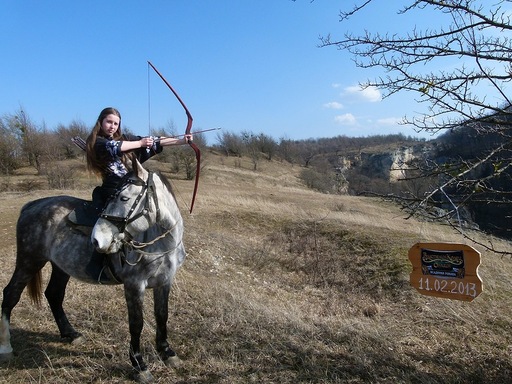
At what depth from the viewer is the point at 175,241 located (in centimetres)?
401

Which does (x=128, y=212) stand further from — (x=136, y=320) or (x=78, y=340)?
(x=78, y=340)

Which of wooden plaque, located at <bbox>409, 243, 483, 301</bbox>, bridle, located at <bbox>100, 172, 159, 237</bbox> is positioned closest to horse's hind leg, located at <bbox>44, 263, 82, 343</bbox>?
bridle, located at <bbox>100, 172, 159, 237</bbox>

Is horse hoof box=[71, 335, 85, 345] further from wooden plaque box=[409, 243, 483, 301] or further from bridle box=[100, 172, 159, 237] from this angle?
wooden plaque box=[409, 243, 483, 301]

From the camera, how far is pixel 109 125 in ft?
12.9

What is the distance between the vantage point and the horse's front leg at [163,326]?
13.8 ft

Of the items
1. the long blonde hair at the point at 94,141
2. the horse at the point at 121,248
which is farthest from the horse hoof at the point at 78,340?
the long blonde hair at the point at 94,141

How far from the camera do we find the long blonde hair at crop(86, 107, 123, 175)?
376 centimetres

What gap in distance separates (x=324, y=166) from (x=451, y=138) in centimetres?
7116

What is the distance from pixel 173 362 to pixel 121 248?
1465 mm

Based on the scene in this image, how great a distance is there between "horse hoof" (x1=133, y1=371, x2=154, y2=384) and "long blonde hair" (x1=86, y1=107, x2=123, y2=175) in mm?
2165

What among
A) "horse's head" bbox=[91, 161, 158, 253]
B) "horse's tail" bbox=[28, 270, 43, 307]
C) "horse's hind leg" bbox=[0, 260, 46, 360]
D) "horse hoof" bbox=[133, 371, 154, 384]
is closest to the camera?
"horse's head" bbox=[91, 161, 158, 253]

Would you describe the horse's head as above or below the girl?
below

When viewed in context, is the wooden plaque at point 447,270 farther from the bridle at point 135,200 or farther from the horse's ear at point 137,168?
the horse's ear at point 137,168

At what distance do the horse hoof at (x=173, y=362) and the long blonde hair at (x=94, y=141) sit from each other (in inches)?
87.3
